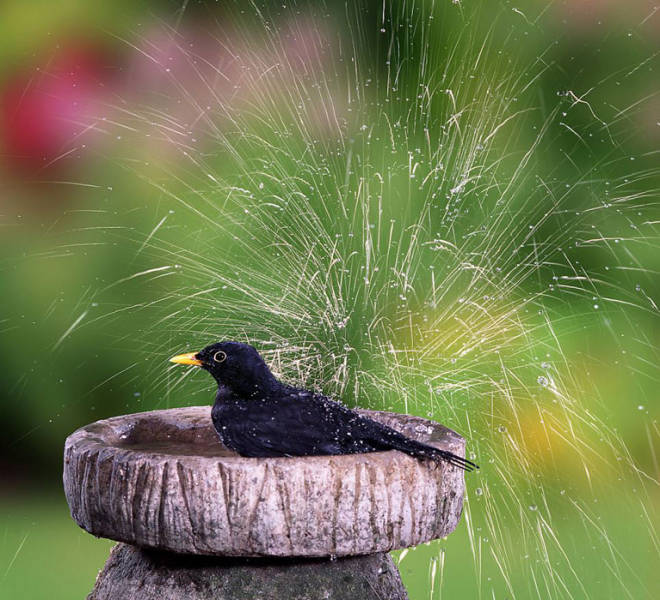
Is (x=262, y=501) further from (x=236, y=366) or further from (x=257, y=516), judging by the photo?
(x=236, y=366)

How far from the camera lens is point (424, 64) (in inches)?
191

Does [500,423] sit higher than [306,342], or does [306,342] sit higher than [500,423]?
[306,342]

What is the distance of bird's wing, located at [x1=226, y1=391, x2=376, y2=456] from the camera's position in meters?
2.77

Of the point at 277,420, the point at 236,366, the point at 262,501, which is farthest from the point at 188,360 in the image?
the point at 262,501

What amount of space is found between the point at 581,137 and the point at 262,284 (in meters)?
1.61

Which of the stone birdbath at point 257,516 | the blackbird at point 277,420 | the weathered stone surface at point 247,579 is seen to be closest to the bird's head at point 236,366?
the blackbird at point 277,420

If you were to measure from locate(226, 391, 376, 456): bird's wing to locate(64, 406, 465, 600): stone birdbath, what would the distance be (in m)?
0.16

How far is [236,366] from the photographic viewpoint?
3014 millimetres

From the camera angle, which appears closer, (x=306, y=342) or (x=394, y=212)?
(x=306, y=342)

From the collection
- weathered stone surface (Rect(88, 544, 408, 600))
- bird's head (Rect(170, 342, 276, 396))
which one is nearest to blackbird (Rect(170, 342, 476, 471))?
bird's head (Rect(170, 342, 276, 396))

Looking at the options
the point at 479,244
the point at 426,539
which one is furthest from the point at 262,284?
the point at 426,539

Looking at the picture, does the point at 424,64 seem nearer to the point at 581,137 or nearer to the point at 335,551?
the point at 581,137

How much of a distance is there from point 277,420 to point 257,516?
0.36 m

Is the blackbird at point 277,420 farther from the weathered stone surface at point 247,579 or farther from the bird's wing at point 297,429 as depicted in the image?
the weathered stone surface at point 247,579
